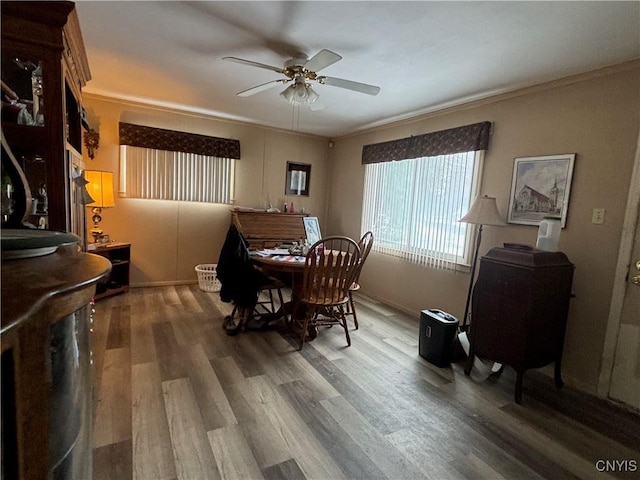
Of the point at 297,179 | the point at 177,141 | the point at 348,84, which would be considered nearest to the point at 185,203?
the point at 177,141

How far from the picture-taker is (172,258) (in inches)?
171

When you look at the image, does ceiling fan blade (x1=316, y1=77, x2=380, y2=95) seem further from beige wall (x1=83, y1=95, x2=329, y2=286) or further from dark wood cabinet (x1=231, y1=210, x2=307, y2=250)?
beige wall (x1=83, y1=95, x2=329, y2=286)

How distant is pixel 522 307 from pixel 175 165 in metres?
4.11

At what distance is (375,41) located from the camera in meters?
2.09

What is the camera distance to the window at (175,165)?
393 centimetres

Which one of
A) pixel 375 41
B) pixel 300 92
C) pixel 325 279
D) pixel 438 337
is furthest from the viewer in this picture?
pixel 325 279

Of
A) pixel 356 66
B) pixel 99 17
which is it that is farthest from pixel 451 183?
pixel 99 17

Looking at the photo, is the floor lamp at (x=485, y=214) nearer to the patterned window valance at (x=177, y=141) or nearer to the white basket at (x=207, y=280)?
the white basket at (x=207, y=280)

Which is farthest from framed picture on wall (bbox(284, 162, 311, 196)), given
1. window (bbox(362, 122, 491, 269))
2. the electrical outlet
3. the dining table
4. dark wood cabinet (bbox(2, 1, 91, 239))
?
the electrical outlet

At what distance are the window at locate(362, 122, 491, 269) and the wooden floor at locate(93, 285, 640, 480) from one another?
1245mm

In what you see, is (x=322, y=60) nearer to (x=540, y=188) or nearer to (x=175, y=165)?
(x=540, y=188)

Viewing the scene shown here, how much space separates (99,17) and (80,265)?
198cm

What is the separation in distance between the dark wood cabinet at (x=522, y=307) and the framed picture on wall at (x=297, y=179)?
129 inches

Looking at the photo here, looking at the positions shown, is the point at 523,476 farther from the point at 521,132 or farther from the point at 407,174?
the point at 407,174
